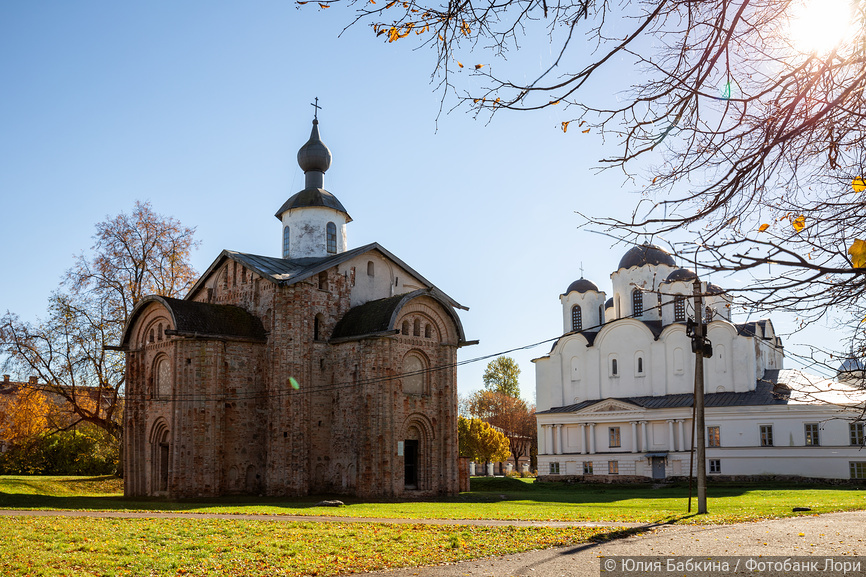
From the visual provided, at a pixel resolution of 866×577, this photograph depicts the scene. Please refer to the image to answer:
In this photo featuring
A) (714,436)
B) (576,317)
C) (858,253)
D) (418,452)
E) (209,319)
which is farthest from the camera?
(576,317)

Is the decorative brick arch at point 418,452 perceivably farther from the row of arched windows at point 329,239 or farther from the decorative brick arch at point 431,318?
the row of arched windows at point 329,239

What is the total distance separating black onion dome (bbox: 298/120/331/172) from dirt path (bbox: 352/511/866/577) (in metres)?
25.2

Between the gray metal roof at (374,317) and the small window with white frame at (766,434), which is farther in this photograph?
the small window with white frame at (766,434)

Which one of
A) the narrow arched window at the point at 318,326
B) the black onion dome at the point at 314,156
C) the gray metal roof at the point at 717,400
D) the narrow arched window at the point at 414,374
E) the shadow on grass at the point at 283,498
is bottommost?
the shadow on grass at the point at 283,498

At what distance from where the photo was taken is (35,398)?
124 feet

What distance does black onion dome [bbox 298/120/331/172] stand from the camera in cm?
3572

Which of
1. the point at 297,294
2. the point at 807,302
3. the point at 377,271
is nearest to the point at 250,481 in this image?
the point at 297,294

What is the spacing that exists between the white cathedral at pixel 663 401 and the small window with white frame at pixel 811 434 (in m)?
0.06

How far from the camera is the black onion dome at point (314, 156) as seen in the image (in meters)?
35.7

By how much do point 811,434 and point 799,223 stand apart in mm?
36329

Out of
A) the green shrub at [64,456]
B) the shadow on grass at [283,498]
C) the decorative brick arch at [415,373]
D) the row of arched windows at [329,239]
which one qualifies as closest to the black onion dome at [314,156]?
the row of arched windows at [329,239]

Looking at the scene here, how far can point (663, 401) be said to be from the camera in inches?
1671

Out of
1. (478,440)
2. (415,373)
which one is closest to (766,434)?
(415,373)

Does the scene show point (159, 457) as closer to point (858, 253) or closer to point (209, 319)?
point (209, 319)
